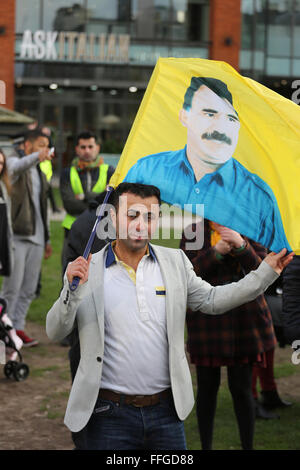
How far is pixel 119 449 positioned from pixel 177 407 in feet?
1.08

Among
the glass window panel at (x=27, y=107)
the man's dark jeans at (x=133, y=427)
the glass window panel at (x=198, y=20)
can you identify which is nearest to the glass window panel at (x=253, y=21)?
the glass window panel at (x=198, y=20)

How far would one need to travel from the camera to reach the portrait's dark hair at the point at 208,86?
427 cm

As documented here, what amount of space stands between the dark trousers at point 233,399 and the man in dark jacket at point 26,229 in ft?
12.4

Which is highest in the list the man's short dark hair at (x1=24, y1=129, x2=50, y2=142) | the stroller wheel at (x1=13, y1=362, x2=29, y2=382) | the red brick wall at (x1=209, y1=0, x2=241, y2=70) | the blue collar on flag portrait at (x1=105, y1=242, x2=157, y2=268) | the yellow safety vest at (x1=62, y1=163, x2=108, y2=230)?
the red brick wall at (x1=209, y1=0, x2=241, y2=70)

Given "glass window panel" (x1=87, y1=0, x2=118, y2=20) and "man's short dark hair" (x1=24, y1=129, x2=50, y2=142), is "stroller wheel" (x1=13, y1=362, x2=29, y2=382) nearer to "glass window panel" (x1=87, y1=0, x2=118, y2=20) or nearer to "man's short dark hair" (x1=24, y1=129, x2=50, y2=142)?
"man's short dark hair" (x1=24, y1=129, x2=50, y2=142)

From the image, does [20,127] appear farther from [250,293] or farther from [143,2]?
[250,293]

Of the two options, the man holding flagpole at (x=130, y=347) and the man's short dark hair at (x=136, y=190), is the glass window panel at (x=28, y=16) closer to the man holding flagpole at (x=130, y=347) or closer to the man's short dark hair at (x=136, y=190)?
the man's short dark hair at (x=136, y=190)

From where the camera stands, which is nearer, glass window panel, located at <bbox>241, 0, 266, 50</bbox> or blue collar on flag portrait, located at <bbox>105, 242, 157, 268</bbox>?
blue collar on flag portrait, located at <bbox>105, 242, 157, 268</bbox>

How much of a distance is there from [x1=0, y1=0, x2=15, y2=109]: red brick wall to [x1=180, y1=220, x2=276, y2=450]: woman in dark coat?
2743 centimetres

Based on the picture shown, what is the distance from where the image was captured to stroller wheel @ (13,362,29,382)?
25.0ft

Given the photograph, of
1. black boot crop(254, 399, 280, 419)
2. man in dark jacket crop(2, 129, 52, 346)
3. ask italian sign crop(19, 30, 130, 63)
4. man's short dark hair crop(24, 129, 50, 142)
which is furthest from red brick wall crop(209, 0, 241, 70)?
black boot crop(254, 399, 280, 419)

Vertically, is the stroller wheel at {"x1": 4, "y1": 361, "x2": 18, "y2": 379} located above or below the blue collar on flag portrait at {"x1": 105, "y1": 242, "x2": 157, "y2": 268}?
below

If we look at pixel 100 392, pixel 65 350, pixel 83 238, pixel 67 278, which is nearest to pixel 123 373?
pixel 100 392
